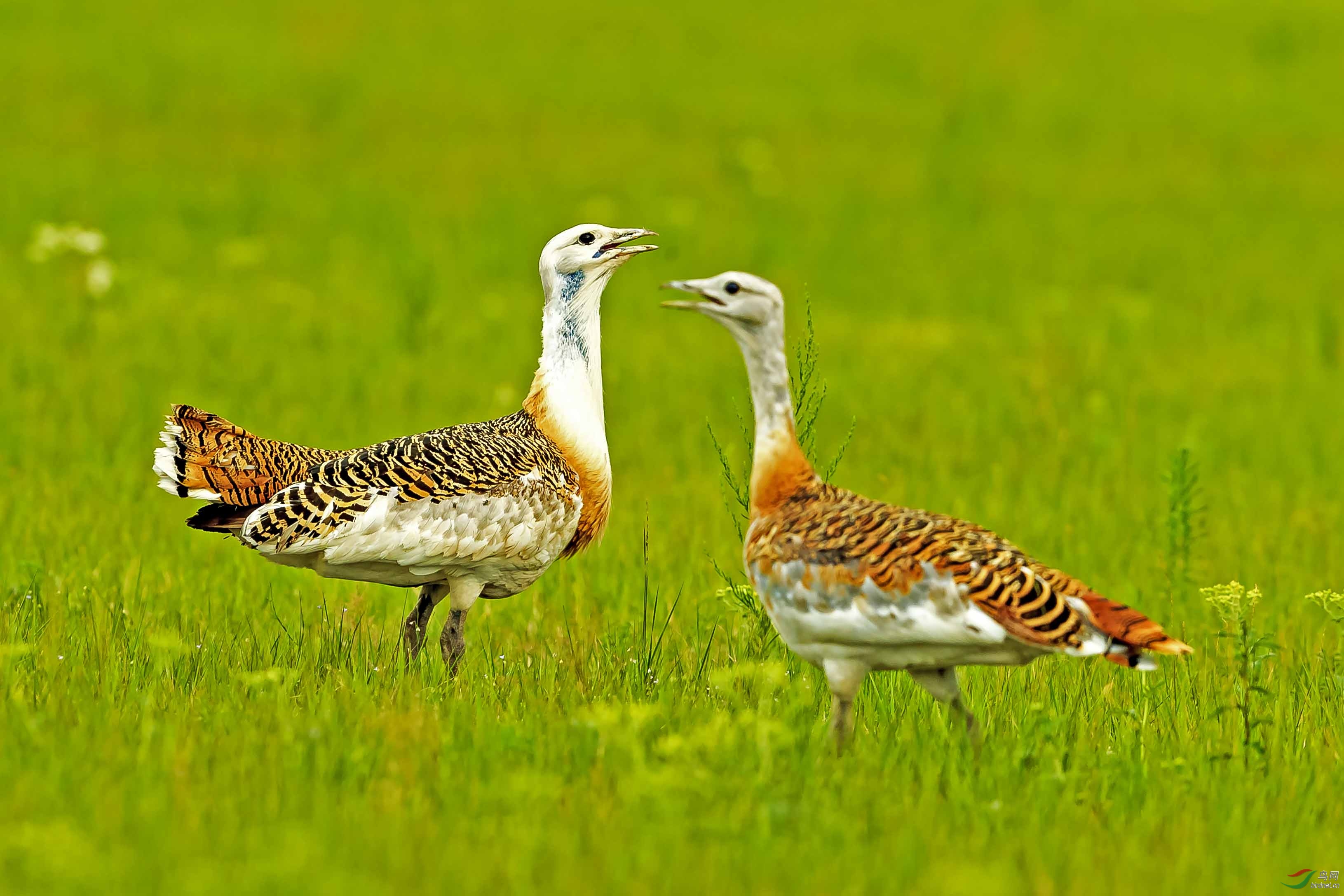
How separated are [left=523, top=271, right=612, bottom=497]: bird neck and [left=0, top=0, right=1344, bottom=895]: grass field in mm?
828

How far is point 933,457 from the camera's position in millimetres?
10219

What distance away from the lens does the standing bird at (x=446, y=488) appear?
19.7 feet

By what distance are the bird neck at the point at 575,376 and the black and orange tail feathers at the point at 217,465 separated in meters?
1.08

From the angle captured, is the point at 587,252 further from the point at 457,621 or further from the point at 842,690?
the point at 842,690

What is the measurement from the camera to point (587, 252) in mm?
6777

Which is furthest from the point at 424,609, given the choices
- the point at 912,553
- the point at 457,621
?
the point at 912,553

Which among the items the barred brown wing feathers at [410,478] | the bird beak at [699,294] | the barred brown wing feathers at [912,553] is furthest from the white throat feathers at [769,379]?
the barred brown wing feathers at [410,478]

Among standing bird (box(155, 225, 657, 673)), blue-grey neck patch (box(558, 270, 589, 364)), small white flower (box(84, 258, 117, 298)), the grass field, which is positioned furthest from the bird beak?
small white flower (box(84, 258, 117, 298))

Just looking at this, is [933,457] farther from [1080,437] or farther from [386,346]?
[386,346]

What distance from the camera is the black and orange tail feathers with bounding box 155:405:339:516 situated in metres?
6.19

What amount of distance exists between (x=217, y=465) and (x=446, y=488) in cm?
94

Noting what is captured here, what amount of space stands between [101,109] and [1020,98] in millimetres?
13418

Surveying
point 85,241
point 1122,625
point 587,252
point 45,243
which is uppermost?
point 45,243

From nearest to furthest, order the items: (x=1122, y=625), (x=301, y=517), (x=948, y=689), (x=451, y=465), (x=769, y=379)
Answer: (x=1122, y=625) < (x=948, y=689) < (x=769, y=379) < (x=301, y=517) < (x=451, y=465)
